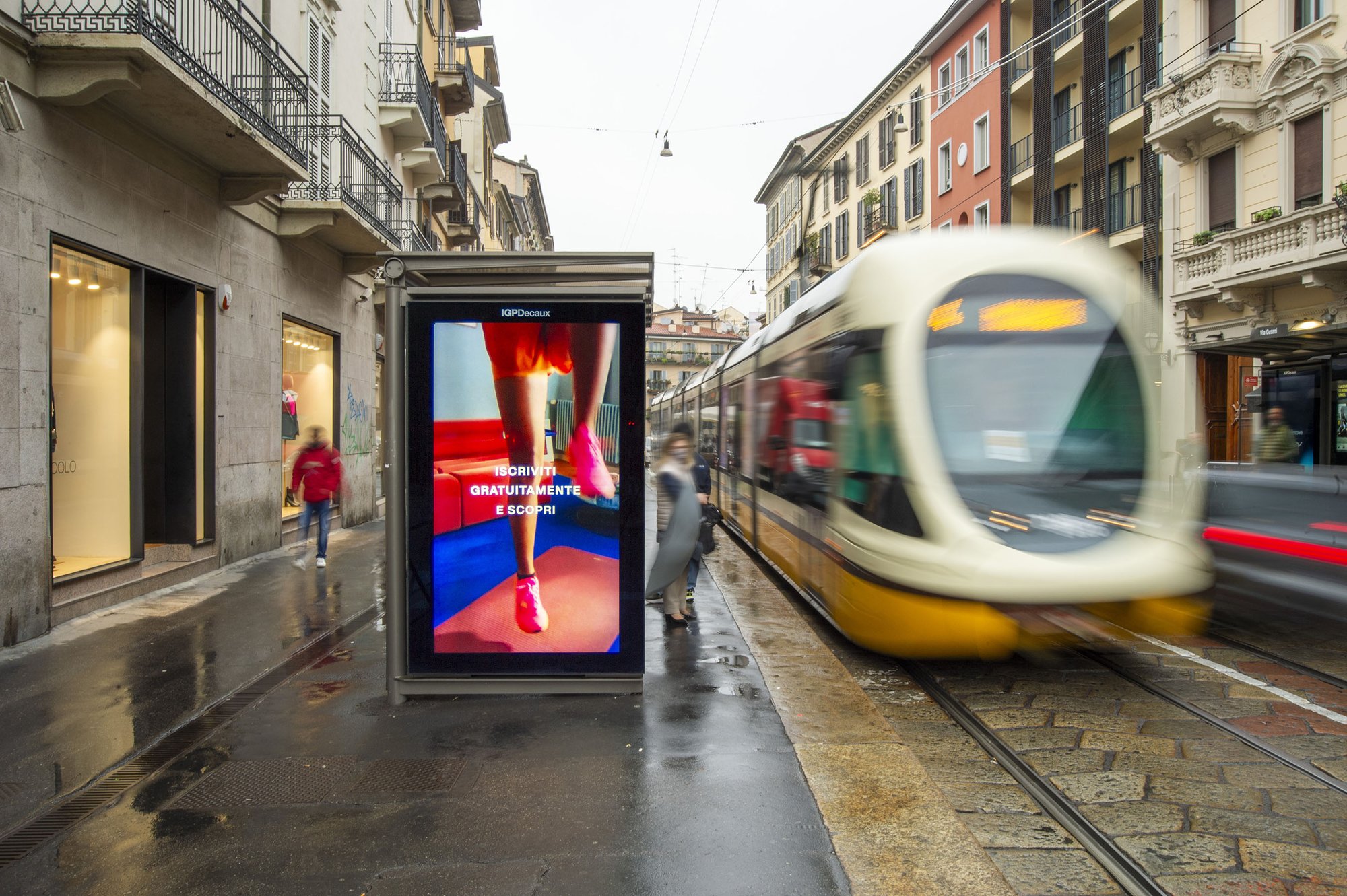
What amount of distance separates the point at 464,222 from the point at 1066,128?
1690cm

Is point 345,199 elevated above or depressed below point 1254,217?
below

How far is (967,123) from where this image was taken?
3006 centimetres

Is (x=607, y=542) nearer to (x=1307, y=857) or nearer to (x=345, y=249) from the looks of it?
(x=1307, y=857)

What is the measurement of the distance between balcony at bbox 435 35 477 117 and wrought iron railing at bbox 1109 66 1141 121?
16.0 m

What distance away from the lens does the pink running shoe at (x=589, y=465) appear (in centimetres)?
527

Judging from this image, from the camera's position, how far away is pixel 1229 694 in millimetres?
5664

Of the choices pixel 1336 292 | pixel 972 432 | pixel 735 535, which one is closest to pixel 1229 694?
pixel 972 432

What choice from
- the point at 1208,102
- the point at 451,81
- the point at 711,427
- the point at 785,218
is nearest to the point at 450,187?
the point at 451,81

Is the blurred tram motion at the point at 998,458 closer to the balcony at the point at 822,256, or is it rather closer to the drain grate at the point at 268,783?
the drain grate at the point at 268,783

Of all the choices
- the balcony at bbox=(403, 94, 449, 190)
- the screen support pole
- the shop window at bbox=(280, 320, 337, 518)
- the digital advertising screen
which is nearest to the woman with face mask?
the digital advertising screen

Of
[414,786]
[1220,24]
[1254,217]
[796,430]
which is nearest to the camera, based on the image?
[414,786]

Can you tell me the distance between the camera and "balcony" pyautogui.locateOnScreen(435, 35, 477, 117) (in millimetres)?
23406

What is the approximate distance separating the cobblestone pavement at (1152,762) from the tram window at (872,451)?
3.80 ft

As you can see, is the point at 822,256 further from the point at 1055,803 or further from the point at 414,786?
the point at 414,786
